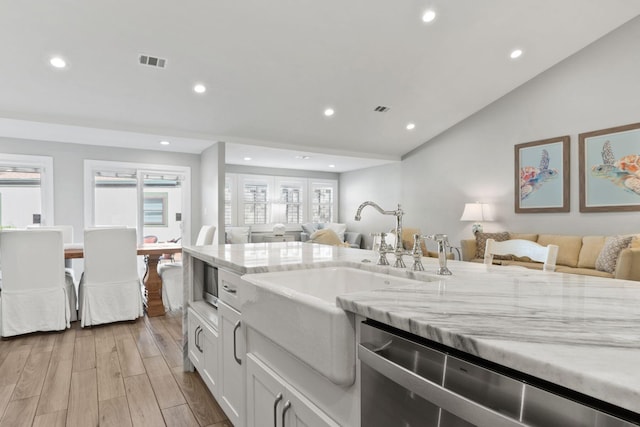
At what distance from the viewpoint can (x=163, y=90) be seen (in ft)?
13.6

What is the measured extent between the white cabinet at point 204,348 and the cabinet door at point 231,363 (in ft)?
0.34

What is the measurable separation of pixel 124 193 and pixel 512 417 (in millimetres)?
6464

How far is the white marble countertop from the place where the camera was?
0.46m

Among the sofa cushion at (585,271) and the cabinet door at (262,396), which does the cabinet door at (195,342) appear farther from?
the sofa cushion at (585,271)

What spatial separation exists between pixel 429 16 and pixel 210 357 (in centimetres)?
382

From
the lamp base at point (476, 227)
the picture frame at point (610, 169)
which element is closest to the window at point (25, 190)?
the lamp base at point (476, 227)

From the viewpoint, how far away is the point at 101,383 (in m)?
2.33

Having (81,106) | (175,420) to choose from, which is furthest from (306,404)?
(81,106)

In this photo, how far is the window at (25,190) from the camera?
5070 mm

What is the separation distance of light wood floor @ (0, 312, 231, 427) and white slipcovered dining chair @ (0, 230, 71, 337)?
0.13 meters

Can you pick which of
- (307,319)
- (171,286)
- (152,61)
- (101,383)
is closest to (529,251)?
(307,319)

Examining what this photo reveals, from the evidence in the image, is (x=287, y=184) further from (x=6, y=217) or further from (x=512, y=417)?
(x=512, y=417)

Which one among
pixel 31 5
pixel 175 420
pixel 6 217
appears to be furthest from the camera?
pixel 6 217

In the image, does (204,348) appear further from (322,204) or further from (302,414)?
(322,204)
